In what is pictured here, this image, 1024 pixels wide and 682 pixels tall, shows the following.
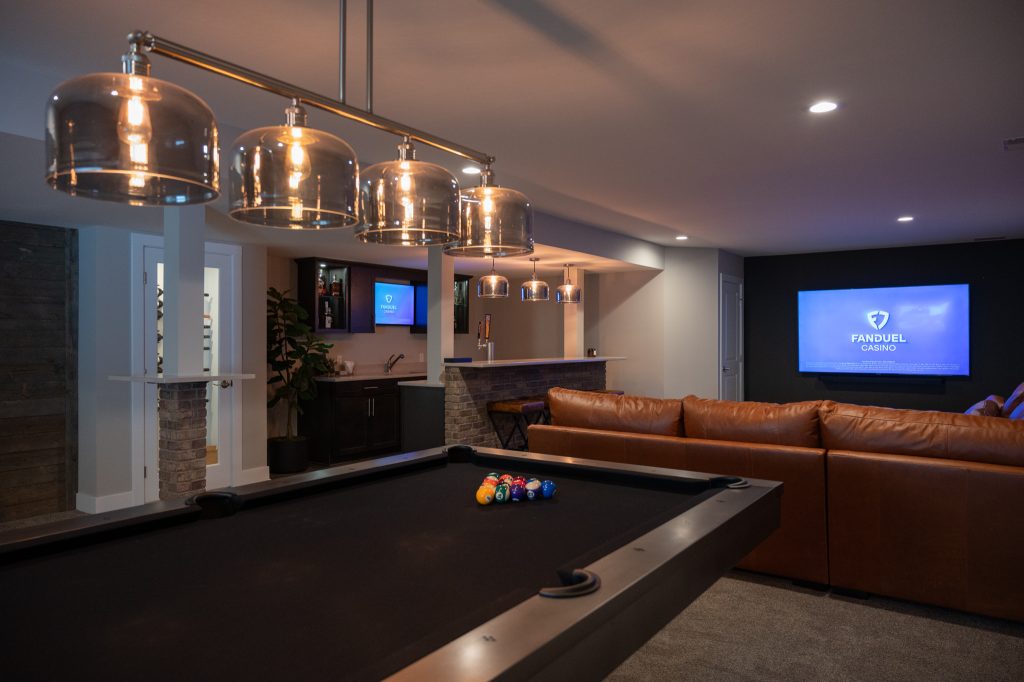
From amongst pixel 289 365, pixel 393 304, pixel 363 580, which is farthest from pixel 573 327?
pixel 363 580

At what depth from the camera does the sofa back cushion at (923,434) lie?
287cm

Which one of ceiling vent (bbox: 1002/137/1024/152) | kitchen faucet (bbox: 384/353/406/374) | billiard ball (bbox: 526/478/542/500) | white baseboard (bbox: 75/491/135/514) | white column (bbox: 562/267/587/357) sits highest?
ceiling vent (bbox: 1002/137/1024/152)

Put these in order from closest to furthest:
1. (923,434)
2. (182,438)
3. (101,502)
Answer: (923,434) < (182,438) < (101,502)

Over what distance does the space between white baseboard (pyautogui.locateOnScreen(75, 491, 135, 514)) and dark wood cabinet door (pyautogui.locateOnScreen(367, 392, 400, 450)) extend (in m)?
2.39

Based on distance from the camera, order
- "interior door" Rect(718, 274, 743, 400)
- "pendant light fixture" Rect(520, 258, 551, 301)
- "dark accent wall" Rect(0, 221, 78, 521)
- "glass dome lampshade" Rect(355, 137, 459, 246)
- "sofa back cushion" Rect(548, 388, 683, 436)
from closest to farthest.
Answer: "glass dome lampshade" Rect(355, 137, 459, 246) < "sofa back cushion" Rect(548, 388, 683, 436) < "dark accent wall" Rect(0, 221, 78, 521) < "pendant light fixture" Rect(520, 258, 551, 301) < "interior door" Rect(718, 274, 743, 400)

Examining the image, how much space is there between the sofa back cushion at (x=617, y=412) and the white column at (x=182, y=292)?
2208 millimetres

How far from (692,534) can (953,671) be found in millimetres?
1632

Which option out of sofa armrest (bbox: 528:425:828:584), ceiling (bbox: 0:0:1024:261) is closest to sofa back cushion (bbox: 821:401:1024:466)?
sofa armrest (bbox: 528:425:828:584)

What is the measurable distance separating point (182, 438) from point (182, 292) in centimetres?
88

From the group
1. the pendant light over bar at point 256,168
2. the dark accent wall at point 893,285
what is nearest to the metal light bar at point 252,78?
the pendant light over bar at point 256,168

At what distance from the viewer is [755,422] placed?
336 cm

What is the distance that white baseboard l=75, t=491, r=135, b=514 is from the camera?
193 inches

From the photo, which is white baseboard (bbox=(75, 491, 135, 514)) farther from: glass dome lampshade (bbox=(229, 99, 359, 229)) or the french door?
glass dome lampshade (bbox=(229, 99, 359, 229))

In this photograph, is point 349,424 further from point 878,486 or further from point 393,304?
point 878,486
